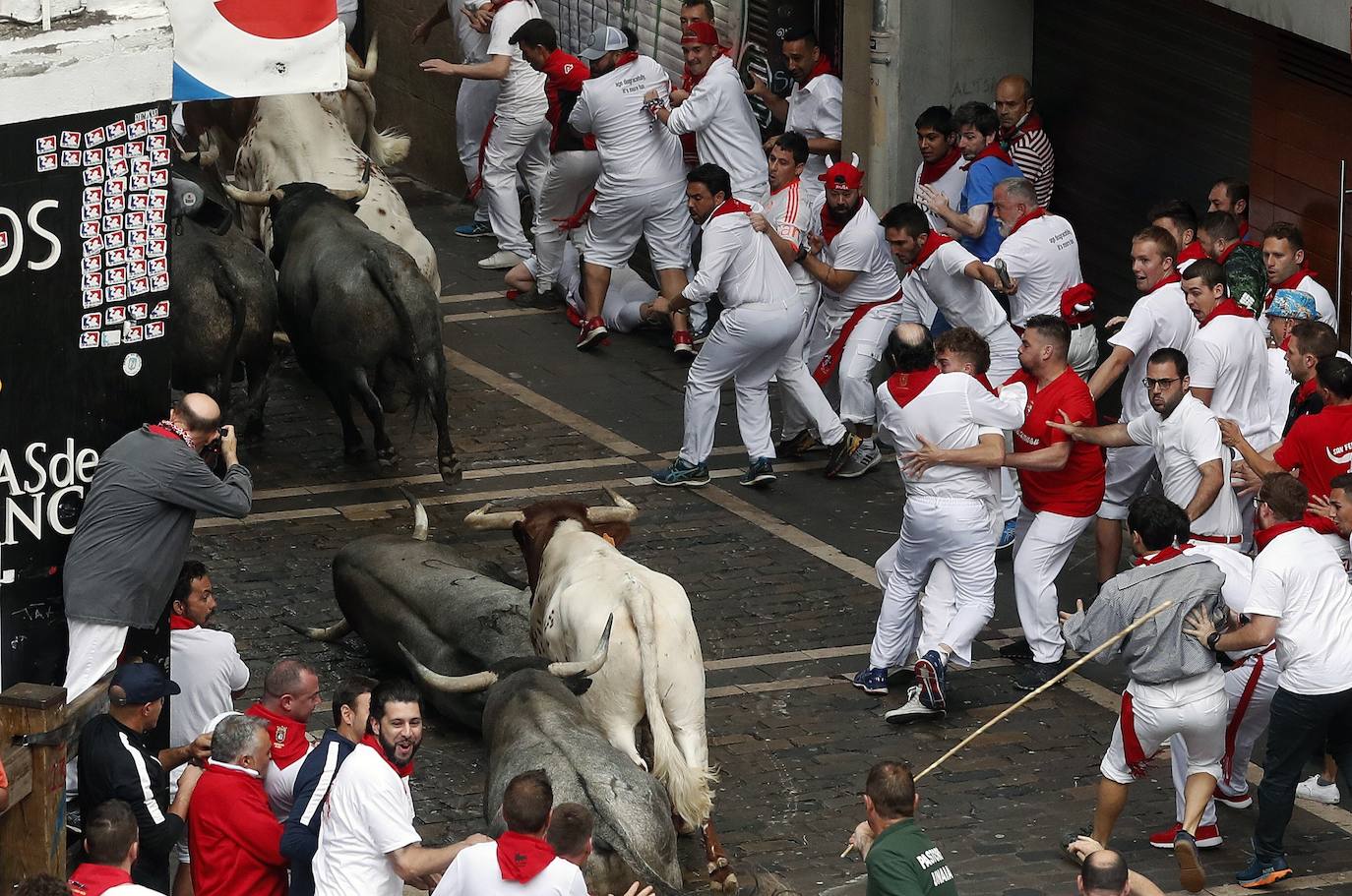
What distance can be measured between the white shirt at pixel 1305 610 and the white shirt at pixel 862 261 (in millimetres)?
5628

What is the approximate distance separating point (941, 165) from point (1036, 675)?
15.4ft

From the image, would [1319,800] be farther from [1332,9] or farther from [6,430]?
[6,430]

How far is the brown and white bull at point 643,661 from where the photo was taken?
389 inches

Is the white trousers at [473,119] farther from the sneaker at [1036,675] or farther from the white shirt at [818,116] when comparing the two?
the sneaker at [1036,675]

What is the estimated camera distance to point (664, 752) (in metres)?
9.88

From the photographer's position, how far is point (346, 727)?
27.4ft

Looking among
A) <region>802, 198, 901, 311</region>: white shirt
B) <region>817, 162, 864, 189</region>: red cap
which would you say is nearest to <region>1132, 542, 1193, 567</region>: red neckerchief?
<region>802, 198, 901, 311</region>: white shirt

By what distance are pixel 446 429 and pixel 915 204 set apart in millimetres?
3391

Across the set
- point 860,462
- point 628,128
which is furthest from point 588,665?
point 628,128

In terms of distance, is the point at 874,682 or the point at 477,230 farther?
the point at 477,230

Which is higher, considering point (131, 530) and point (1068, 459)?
point (131, 530)

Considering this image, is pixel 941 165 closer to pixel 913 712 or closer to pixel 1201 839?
pixel 913 712

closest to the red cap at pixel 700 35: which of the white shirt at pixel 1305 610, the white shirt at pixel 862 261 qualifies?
the white shirt at pixel 862 261

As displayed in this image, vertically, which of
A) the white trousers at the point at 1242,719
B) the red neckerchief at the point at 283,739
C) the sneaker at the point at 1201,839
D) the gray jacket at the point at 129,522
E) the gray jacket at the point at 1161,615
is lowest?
the sneaker at the point at 1201,839
